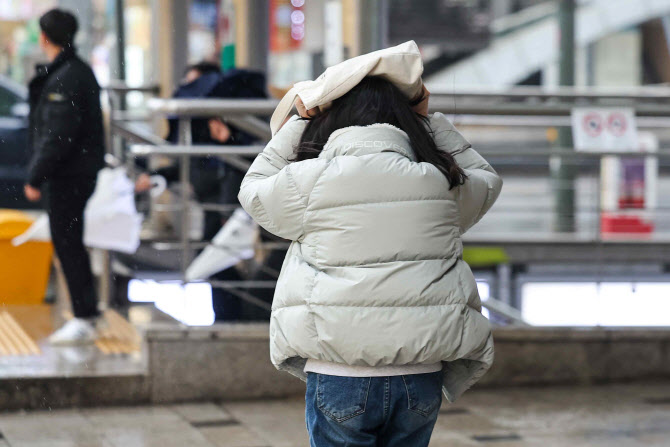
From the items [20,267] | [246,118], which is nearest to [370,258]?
[246,118]

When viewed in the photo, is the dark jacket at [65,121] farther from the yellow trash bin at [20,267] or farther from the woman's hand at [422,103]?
the woman's hand at [422,103]

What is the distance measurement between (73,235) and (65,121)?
2.13 ft

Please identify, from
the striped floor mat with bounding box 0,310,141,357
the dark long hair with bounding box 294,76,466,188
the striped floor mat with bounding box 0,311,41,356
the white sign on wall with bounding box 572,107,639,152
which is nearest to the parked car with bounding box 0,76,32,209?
the striped floor mat with bounding box 0,311,41,356

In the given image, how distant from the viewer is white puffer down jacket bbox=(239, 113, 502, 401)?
8.01 ft

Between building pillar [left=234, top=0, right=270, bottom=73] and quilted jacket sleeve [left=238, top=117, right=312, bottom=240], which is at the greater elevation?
building pillar [left=234, top=0, right=270, bottom=73]

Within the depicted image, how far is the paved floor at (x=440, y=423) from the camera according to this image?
465 cm

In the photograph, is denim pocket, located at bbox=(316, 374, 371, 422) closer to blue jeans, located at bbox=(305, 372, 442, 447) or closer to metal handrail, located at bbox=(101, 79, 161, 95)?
blue jeans, located at bbox=(305, 372, 442, 447)

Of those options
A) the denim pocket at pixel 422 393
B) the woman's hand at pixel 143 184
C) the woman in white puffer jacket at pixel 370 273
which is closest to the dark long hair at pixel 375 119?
the woman in white puffer jacket at pixel 370 273

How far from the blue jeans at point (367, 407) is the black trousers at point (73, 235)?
3600 mm

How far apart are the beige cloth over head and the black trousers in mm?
3466

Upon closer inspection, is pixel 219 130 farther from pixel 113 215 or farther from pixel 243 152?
pixel 113 215

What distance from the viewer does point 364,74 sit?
2.52 meters

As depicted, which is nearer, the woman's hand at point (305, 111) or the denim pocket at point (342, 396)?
the denim pocket at point (342, 396)

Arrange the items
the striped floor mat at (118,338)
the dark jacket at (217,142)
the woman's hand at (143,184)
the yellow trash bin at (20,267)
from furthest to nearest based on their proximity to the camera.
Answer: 1. the yellow trash bin at (20,267)
2. the woman's hand at (143,184)
3. the dark jacket at (217,142)
4. the striped floor mat at (118,338)
